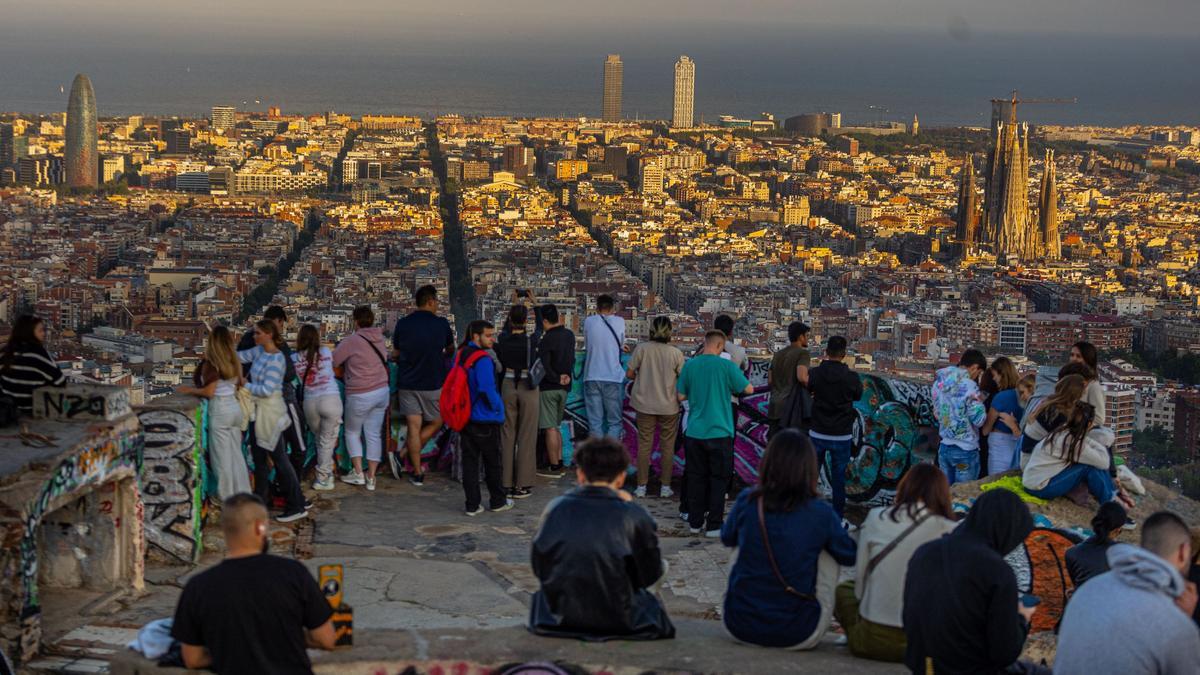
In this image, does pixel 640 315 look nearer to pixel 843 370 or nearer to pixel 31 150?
pixel 843 370

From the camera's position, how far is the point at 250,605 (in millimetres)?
3293

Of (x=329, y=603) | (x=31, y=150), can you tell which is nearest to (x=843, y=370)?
(x=329, y=603)

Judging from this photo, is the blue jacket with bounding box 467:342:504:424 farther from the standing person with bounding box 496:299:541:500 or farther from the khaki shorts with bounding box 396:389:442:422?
the khaki shorts with bounding box 396:389:442:422

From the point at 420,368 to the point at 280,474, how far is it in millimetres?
856

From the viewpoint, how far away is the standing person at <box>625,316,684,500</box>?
6.36m

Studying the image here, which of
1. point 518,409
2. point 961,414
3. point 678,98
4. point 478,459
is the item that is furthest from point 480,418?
point 678,98

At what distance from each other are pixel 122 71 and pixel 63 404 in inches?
6805

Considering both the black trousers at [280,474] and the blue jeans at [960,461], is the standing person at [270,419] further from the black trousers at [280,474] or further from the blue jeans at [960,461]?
the blue jeans at [960,461]

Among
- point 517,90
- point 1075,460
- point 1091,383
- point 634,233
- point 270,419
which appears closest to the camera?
point 1075,460

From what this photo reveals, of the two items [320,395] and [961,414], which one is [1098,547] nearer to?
[961,414]

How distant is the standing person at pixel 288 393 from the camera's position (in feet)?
19.8

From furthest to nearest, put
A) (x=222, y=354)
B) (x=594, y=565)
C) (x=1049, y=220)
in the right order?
(x=1049, y=220) < (x=222, y=354) < (x=594, y=565)

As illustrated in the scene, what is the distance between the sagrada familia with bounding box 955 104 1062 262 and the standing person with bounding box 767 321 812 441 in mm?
79725

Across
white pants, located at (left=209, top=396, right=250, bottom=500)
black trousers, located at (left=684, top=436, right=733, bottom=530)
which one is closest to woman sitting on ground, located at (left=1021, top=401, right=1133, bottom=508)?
black trousers, located at (left=684, top=436, right=733, bottom=530)
